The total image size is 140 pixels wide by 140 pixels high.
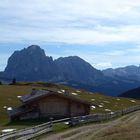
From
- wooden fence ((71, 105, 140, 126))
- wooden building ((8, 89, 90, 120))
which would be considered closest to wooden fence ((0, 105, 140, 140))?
wooden fence ((71, 105, 140, 126))

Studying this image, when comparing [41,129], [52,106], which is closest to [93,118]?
[41,129]

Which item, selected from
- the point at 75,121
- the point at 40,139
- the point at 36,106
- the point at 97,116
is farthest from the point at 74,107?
the point at 40,139

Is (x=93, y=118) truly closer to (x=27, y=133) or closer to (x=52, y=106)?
(x=52, y=106)

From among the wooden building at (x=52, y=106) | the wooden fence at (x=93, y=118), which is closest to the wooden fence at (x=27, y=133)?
the wooden fence at (x=93, y=118)

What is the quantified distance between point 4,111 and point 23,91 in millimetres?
31265

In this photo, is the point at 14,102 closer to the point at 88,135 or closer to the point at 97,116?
the point at 97,116

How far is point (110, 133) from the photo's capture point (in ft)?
151

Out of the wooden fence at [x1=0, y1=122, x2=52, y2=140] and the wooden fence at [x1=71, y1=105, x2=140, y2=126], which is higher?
the wooden fence at [x1=71, y1=105, x2=140, y2=126]

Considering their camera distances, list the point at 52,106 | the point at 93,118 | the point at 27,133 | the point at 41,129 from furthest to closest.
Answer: the point at 52,106 → the point at 93,118 → the point at 41,129 → the point at 27,133

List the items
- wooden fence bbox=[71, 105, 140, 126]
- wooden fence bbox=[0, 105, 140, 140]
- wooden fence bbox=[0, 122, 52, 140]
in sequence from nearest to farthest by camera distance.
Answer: wooden fence bbox=[0, 122, 52, 140] < wooden fence bbox=[0, 105, 140, 140] < wooden fence bbox=[71, 105, 140, 126]

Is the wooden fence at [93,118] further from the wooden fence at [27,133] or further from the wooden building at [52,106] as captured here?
the wooden building at [52,106]

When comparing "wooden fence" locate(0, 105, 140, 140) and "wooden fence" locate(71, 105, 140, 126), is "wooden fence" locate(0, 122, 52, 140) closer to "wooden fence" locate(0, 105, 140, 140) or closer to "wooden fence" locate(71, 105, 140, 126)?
"wooden fence" locate(0, 105, 140, 140)

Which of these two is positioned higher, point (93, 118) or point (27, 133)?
point (93, 118)

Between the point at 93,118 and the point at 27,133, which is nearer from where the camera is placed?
the point at 27,133
